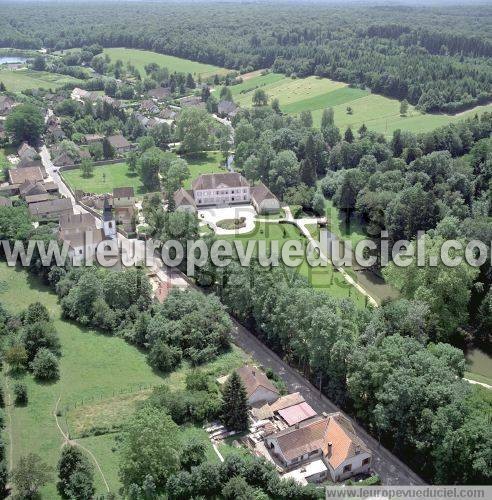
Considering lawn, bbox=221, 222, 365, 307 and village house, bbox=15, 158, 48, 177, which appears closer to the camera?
lawn, bbox=221, 222, 365, 307

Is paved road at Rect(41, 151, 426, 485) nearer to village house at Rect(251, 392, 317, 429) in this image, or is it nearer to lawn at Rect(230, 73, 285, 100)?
village house at Rect(251, 392, 317, 429)

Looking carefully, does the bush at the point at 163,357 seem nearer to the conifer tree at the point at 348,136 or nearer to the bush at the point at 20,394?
the bush at the point at 20,394

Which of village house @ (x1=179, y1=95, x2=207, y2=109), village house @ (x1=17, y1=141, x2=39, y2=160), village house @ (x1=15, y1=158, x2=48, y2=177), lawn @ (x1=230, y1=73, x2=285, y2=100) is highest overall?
lawn @ (x1=230, y1=73, x2=285, y2=100)

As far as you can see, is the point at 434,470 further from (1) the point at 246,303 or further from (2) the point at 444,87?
(2) the point at 444,87

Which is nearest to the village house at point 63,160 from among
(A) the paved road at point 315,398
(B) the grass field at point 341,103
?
(B) the grass field at point 341,103

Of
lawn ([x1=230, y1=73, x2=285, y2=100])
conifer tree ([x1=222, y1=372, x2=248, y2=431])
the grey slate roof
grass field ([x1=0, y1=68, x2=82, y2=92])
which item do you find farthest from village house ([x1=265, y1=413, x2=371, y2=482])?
grass field ([x1=0, y1=68, x2=82, y2=92])

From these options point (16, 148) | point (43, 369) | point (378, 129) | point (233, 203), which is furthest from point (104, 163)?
point (43, 369)

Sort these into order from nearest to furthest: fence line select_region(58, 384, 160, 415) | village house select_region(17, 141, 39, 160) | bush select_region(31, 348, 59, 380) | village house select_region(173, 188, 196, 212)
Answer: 1. fence line select_region(58, 384, 160, 415)
2. bush select_region(31, 348, 59, 380)
3. village house select_region(173, 188, 196, 212)
4. village house select_region(17, 141, 39, 160)

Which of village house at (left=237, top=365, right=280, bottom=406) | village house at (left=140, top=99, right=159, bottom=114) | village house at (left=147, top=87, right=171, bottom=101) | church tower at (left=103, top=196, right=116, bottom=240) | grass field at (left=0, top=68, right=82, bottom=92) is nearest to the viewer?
village house at (left=237, top=365, right=280, bottom=406)
